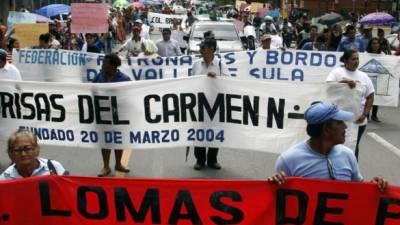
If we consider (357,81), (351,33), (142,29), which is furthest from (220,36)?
(357,81)

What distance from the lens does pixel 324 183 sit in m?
4.05

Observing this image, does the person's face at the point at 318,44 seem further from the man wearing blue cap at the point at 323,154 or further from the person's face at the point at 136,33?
the man wearing blue cap at the point at 323,154

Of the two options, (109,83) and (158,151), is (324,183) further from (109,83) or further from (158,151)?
(158,151)

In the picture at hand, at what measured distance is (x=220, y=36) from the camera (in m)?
18.9

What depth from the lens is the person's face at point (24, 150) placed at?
4184 mm

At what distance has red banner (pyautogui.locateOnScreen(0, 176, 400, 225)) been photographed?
4.16 meters

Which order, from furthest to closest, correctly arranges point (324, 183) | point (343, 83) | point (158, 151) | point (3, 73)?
point (158, 151) → point (3, 73) → point (343, 83) → point (324, 183)

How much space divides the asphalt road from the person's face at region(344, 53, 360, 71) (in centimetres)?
160

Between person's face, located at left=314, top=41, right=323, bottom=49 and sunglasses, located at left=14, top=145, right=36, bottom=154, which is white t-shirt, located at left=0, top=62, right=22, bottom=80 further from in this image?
person's face, located at left=314, top=41, right=323, bottom=49

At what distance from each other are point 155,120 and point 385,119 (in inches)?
256

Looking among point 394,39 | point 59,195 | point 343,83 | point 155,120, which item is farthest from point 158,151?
point 394,39

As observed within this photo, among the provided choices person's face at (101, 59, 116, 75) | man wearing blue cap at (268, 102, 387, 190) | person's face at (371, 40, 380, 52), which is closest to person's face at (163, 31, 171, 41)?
person's face at (371, 40, 380, 52)

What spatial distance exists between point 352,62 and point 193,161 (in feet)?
9.28

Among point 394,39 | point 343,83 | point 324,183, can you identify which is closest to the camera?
point 324,183
